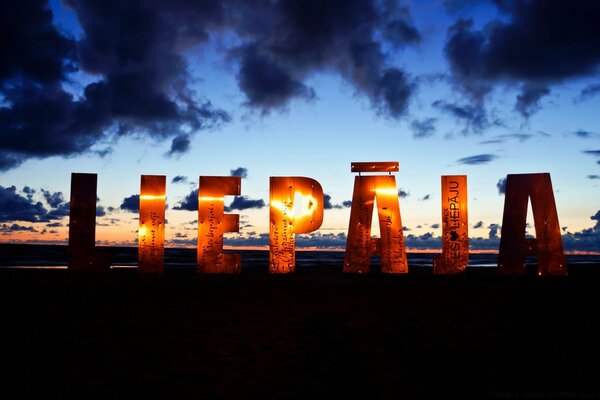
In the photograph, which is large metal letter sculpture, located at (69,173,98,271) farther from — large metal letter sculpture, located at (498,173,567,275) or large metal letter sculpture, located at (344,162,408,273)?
large metal letter sculpture, located at (498,173,567,275)

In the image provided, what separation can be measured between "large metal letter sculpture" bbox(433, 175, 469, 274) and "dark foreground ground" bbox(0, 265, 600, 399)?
5.51 m

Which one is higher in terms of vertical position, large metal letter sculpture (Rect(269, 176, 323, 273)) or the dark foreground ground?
large metal letter sculpture (Rect(269, 176, 323, 273))

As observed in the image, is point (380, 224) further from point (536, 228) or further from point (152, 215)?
point (152, 215)

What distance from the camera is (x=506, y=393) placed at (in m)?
5.30

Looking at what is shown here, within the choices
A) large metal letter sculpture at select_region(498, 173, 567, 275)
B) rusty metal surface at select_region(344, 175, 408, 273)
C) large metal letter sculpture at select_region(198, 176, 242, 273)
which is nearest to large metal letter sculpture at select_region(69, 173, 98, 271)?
large metal letter sculpture at select_region(198, 176, 242, 273)

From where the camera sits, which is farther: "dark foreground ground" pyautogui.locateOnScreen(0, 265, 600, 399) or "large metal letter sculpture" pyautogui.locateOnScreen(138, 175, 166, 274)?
"large metal letter sculpture" pyautogui.locateOnScreen(138, 175, 166, 274)

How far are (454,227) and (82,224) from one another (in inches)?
562

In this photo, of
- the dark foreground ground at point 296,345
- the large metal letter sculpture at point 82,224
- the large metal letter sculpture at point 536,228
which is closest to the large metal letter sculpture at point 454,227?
the large metal letter sculpture at point 536,228

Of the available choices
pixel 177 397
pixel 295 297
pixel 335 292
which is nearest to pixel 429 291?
pixel 335 292

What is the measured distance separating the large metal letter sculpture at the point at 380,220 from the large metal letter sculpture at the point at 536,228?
3986 mm

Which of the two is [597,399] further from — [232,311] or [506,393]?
[232,311]

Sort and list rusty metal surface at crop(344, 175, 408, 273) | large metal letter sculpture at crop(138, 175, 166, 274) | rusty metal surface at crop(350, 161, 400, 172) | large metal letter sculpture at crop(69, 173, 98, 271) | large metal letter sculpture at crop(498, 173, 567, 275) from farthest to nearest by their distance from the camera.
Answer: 1. rusty metal surface at crop(350, 161, 400, 172)
2. rusty metal surface at crop(344, 175, 408, 273)
3. large metal letter sculpture at crop(138, 175, 166, 274)
4. large metal letter sculpture at crop(69, 173, 98, 271)
5. large metal letter sculpture at crop(498, 173, 567, 275)

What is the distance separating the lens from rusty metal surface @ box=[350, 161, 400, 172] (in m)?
21.4

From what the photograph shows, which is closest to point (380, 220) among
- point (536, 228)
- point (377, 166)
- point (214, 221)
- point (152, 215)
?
point (377, 166)
